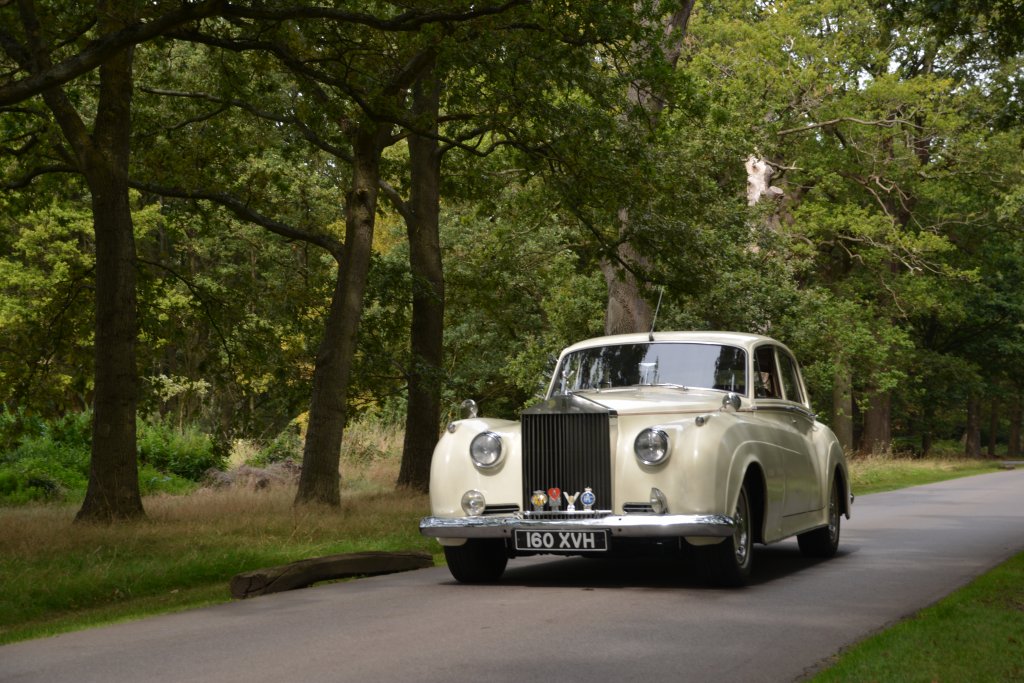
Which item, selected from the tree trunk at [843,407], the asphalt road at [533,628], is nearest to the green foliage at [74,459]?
the asphalt road at [533,628]

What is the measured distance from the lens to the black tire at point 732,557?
10203 mm

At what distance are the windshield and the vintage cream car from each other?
1cm

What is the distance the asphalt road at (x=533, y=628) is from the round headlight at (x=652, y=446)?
103 cm

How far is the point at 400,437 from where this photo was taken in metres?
30.8

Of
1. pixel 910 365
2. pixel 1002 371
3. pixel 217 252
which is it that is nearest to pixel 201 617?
pixel 217 252

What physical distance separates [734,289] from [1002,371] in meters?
34.2

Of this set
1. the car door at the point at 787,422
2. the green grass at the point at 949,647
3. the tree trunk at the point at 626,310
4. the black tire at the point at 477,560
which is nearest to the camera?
the green grass at the point at 949,647

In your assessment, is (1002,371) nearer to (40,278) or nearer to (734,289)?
(734,289)

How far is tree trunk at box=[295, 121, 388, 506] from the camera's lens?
1847cm

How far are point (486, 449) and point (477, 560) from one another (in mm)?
1022

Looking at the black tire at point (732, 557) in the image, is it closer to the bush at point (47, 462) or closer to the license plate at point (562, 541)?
the license plate at point (562, 541)

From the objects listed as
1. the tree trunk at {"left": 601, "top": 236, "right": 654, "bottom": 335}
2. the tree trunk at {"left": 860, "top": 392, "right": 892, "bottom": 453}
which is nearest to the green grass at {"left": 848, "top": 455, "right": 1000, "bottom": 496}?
the tree trunk at {"left": 860, "top": 392, "right": 892, "bottom": 453}

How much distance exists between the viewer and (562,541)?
32.9 ft

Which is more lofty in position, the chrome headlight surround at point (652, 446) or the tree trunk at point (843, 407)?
the tree trunk at point (843, 407)
